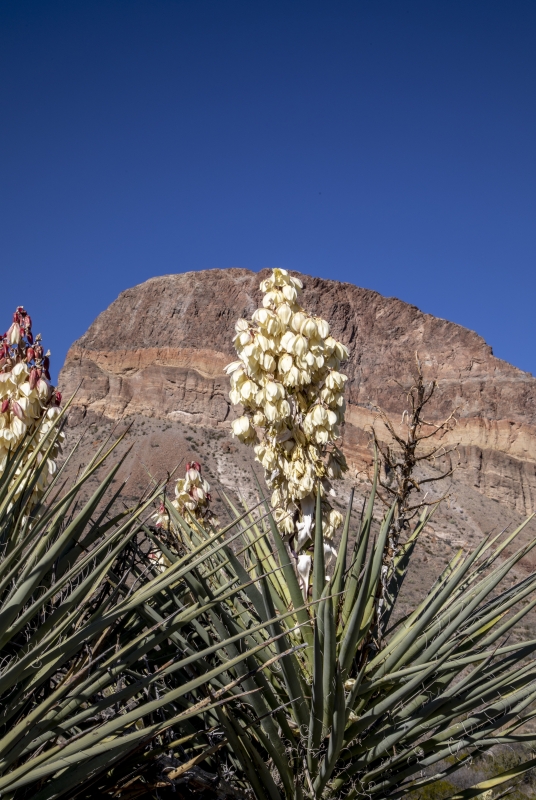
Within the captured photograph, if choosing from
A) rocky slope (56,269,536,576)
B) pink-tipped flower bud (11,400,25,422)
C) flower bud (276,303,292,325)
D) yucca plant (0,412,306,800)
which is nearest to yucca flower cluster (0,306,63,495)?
pink-tipped flower bud (11,400,25,422)

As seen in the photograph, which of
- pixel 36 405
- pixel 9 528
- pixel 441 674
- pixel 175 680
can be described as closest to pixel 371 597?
pixel 441 674

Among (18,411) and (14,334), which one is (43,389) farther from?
(14,334)

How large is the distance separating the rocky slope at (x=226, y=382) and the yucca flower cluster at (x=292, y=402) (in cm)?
3511

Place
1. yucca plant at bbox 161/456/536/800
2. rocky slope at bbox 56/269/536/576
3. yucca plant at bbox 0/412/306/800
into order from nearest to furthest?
yucca plant at bbox 0/412/306/800
yucca plant at bbox 161/456/536/800
rocky slope at bbox 56/269/536/576

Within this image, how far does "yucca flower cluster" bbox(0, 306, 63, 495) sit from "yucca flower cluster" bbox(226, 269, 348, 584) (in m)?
0.92

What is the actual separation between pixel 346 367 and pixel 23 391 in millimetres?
56315

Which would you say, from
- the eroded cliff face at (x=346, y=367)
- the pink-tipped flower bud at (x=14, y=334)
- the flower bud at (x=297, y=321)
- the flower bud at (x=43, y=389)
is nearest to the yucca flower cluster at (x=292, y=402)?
the flower bud at (x=297, y=321)

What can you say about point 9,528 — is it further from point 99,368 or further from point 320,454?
point 99,368

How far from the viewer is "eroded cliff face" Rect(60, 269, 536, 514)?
5091 cm

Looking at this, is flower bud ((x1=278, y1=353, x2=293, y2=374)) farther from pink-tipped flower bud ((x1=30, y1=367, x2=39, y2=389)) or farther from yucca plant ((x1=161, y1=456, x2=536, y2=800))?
pink-tipped flower bud ((x1=30, y1=367, x2=39, y2=389))

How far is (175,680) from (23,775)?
3.03ft

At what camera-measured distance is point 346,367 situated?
5859 centimetres

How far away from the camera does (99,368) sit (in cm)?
5528

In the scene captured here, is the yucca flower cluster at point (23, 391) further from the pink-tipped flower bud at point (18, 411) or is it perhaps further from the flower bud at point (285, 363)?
the flower bud at point (285, 363)
